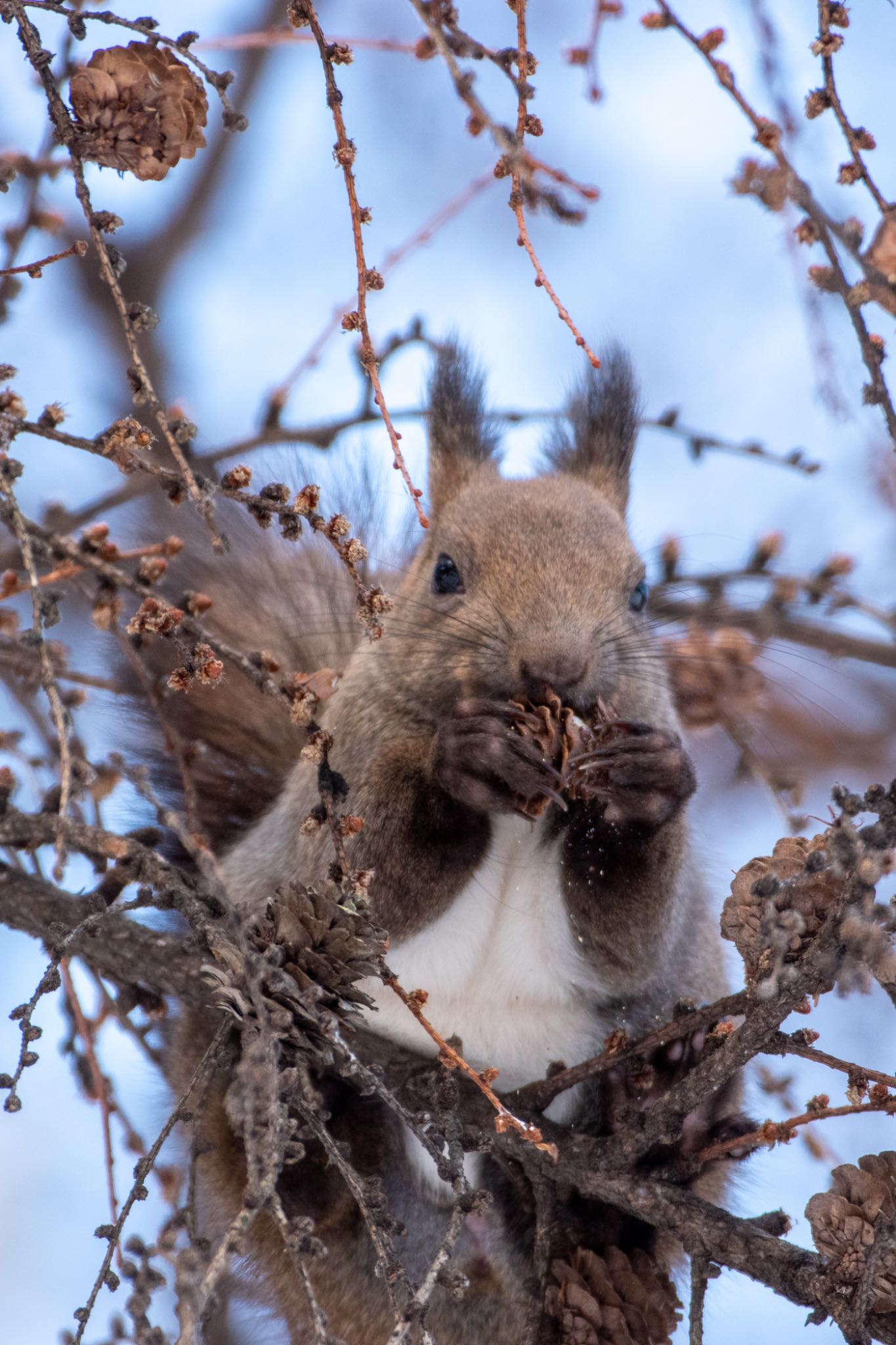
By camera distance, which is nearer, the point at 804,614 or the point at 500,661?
the point at 500,661

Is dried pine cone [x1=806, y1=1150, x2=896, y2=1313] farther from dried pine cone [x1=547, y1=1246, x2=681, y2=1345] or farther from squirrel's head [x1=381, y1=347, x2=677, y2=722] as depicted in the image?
squirrel's head [x1=381, y1=347, x2=677, y2=722]

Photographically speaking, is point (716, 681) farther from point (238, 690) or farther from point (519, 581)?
point (238, 690)

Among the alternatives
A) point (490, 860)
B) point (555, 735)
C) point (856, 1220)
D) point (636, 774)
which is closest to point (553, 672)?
point (555, 735)

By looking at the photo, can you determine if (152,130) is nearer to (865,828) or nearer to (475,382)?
(865,828)

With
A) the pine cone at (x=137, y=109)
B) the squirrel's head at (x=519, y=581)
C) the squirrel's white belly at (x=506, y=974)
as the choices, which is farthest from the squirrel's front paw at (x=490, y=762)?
the pine cone at (x=137, y=109)

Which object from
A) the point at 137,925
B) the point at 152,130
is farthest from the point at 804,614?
the point at 152,130

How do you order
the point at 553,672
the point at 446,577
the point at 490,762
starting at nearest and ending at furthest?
1. the point at 490,762
2. the point at 553,672
3. the point at 446,577

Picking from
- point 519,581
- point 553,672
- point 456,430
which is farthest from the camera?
point 456,430
